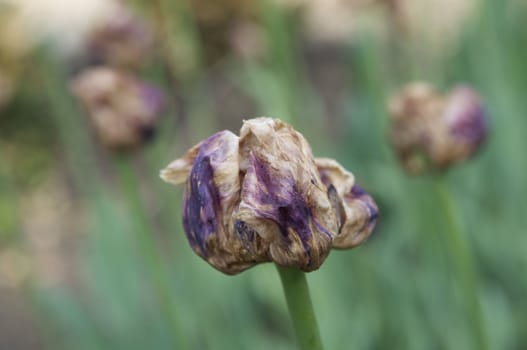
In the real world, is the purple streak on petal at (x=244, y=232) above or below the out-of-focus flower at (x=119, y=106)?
below

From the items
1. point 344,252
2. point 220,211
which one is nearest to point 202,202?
point 220,211

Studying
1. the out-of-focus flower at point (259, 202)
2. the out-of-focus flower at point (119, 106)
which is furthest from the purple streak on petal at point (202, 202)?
the out-of-focus flower at point (119, 106)

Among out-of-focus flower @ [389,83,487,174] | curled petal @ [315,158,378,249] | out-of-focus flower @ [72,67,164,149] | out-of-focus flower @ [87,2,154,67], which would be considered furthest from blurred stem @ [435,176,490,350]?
out-of-focus flower @ [87,2,154,67]

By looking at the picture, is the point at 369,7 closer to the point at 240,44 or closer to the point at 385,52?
the point at 240,44

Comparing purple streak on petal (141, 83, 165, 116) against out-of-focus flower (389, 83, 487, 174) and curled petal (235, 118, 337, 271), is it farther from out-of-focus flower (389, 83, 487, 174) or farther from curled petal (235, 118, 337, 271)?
curled petal (235, 118, 337, 271)

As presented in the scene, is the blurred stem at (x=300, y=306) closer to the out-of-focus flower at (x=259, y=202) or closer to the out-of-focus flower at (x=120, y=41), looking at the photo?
the out-of-focus flower at (x=259, y=202)

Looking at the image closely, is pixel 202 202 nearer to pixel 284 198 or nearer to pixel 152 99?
pixel 284 198
